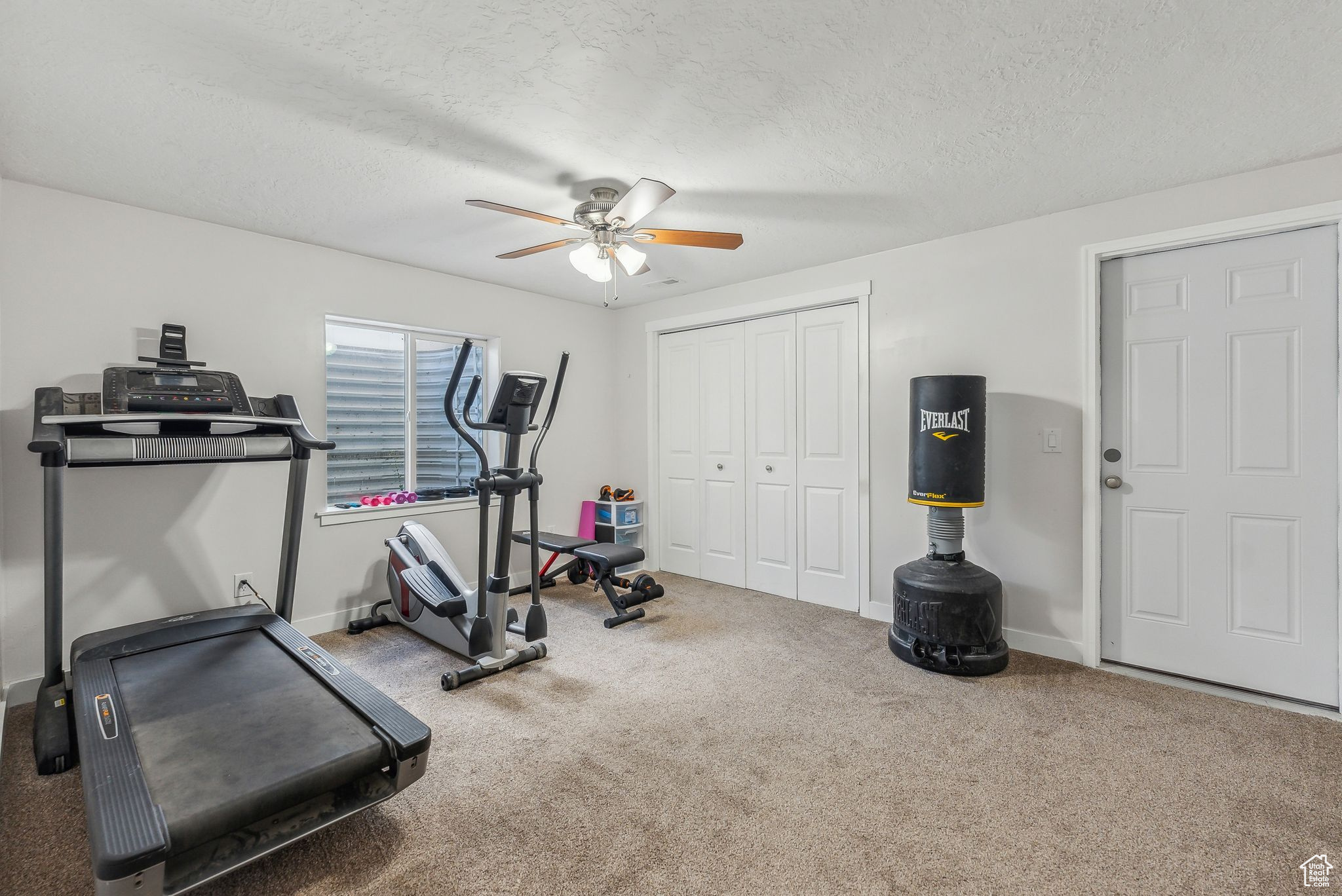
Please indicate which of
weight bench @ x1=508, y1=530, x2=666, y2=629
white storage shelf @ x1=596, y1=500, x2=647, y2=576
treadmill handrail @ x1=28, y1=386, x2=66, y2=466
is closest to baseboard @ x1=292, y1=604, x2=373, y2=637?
weight bench @ x1=508, y1=530, x2=666, y2=629

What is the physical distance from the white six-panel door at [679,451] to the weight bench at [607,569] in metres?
0.76

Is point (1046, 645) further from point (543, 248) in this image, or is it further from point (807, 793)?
point (543, 248)

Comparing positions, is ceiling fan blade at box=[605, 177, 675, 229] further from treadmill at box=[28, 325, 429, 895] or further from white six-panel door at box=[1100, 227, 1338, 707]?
white six-panel door at box=[1100, 227, 1338, 707]

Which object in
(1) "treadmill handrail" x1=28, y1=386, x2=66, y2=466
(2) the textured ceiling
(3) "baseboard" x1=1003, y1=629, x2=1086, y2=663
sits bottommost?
(3) "baseboard" x1=1003, y1=629, x2=1086, y2=663

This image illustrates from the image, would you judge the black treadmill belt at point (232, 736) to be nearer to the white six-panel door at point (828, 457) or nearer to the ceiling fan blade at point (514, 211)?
the ceiling fan blade at point (514, 211)

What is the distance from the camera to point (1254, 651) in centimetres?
257

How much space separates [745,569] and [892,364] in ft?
6.13

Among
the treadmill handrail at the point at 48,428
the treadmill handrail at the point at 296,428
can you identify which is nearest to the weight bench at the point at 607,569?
the treadmill handrail at the point at 296,428

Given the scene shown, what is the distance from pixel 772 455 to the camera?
4.21 meters

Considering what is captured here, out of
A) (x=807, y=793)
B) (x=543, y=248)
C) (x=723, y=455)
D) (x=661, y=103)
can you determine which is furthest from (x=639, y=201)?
(x=723, y=455)

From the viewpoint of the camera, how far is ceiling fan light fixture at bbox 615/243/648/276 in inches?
101

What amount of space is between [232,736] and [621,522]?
322cm

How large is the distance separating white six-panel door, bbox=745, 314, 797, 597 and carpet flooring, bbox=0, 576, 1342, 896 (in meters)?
1.33

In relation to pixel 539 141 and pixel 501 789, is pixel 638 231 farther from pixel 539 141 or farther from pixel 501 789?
pixel 501 789
